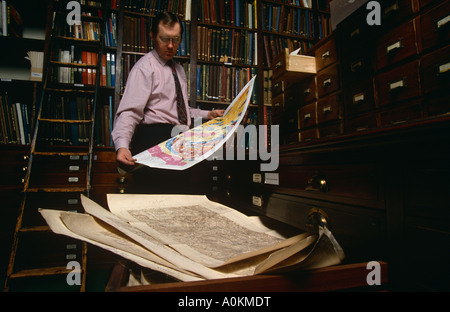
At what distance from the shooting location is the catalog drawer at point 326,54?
56.5 inches

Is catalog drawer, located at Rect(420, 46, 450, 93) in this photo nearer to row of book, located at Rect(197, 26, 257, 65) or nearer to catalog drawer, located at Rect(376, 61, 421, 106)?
catalog drawer, located at Rect(376, 61, 421, 106)

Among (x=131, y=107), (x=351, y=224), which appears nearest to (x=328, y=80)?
(x=131, y=107)

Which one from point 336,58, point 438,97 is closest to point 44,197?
point 336,58

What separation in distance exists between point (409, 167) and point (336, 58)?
1284mm

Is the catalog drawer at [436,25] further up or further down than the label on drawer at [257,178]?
further up

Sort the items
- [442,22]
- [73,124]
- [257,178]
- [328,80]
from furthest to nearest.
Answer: [73,124] → [328,80] → [442,22] → [257,178]

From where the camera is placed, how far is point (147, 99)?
125 cm

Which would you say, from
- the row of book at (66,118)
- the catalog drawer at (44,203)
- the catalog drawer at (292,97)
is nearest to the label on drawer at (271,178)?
the catalog drawer at (292,97)

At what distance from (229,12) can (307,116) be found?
1.53m

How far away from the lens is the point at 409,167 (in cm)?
34

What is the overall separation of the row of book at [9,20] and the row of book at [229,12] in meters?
1.61

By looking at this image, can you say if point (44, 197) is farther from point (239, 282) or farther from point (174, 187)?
point (239, 282)

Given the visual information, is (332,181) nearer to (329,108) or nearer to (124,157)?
(124,157)

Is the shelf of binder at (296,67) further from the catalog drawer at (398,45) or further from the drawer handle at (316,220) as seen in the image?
the drawer handle at (316,220)
